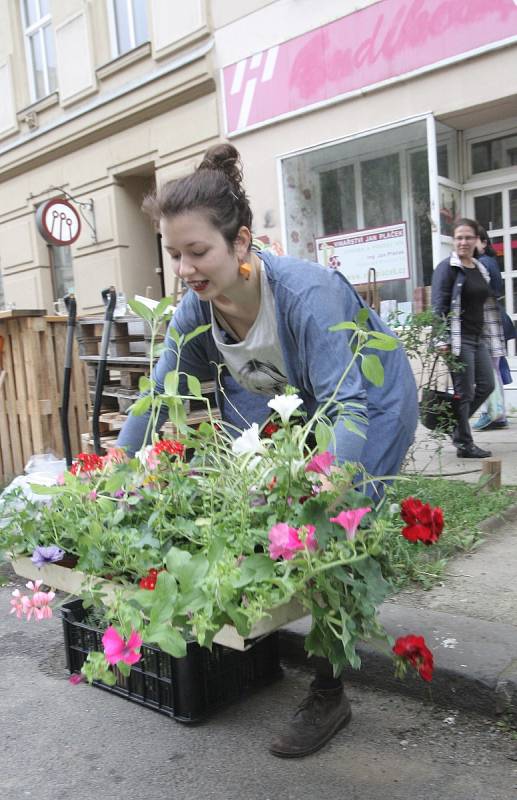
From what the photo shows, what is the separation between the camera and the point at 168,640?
3.76 ft

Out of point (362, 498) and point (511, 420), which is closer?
point (362, 498)

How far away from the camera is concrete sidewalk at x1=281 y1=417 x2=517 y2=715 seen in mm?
2223

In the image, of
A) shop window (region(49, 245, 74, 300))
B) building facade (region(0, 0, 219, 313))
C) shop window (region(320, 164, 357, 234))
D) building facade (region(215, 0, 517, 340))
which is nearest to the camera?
building facade (region(215, 0, 517, 340))

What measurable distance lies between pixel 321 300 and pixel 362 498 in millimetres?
644

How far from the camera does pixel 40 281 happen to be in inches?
475

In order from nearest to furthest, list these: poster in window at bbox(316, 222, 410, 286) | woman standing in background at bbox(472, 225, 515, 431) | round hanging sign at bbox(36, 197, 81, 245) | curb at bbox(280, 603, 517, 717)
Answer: curb at bbox(280, 603, 517, 717)
woman standing in background at bbox(472, 225, 515, 431)
poster in window at bbox(316, 222, 410, 286)
round hanging sign at bbox(36, 197, 81, 245)

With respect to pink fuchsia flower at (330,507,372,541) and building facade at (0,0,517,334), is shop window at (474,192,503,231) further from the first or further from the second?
pink fuchsia flower at (330,507,372,541)

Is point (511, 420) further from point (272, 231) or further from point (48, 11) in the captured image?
point (48, 11)

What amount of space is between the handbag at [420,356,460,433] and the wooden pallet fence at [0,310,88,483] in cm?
270

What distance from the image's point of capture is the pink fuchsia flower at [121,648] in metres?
1.22

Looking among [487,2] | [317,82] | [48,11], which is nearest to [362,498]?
[487,2]

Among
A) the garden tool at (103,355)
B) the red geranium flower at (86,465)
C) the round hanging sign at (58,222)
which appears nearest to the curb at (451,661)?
the red geranium flower at (86,465)

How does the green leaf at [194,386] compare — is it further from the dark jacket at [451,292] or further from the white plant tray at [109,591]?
the dark jacket at [451,292]

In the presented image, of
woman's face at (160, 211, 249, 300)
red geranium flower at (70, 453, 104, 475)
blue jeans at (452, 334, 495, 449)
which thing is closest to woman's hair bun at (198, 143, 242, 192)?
woman's face at (160, 211, 249, 300)
